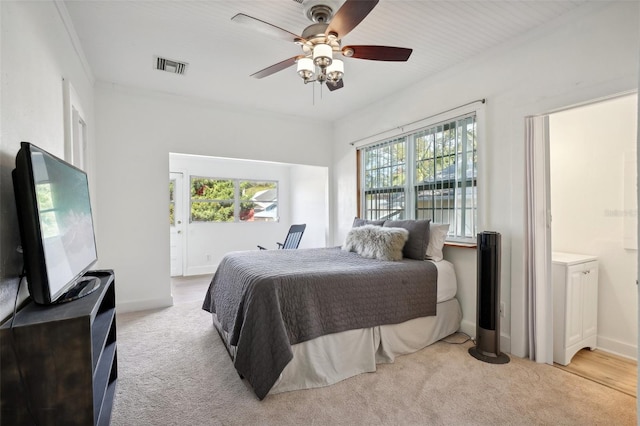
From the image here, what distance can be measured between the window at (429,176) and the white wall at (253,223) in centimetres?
130

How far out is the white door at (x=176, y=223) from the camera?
5.65m

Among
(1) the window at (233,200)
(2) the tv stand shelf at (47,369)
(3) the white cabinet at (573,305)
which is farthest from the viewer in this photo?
(1) the window at (233,200)

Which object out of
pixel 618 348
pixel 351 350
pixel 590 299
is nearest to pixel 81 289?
pixel 351 350

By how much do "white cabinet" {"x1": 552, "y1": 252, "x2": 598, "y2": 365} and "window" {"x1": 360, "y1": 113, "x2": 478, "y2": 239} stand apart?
751 millimetres

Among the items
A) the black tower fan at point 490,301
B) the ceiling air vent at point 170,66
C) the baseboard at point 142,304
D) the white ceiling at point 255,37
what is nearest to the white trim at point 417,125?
the white ceiling at point 255,37

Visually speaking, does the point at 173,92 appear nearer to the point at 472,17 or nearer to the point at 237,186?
the point at 237,186

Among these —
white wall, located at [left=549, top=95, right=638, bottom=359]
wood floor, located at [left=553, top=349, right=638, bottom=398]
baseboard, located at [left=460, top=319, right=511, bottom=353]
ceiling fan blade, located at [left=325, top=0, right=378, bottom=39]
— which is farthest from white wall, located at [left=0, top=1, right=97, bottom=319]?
white wall, located at [left=549, top=95, right=638, bottom=359]

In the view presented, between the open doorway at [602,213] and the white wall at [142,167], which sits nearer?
the open doorway at [602,213]

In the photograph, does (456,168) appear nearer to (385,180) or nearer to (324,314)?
(385,180)

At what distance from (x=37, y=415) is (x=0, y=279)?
472mm

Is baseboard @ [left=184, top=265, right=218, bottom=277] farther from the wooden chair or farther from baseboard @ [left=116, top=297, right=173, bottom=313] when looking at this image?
baseboard @ [left=116, top=297, right=173, bottom=313]

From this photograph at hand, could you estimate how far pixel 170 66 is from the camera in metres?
3.02

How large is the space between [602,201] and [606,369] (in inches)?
56.2

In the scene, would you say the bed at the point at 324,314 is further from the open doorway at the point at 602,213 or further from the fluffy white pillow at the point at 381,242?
the open doorway at the point at 602,213
